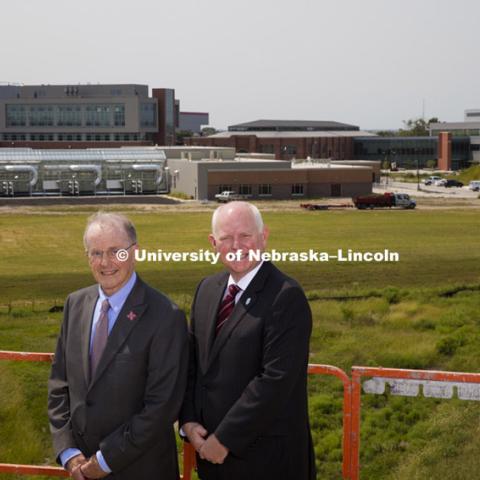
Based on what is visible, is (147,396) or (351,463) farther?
(351,463)

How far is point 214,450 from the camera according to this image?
14.2ft

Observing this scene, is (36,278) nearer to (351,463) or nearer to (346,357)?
(346,357)

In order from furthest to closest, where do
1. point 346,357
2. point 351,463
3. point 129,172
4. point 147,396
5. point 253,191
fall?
point 129,172
point 253,191
point 346,357
point 351,463
point 147,396

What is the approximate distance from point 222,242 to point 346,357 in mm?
9022

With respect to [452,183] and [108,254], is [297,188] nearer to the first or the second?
[452,183]

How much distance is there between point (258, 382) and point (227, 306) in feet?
1.79

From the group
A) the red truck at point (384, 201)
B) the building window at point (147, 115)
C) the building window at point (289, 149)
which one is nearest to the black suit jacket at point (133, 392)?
the red truck at point (384, 201)

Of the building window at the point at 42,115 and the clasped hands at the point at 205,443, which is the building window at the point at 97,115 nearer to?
the building window at the point at 42,115

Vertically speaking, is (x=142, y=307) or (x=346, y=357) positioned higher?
(x=142, y=307)

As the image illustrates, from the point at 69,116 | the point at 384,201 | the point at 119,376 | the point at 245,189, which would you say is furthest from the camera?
the point at 69,116

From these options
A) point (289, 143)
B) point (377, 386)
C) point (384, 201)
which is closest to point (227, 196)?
point (384, 201)

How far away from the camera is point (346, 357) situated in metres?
13.2

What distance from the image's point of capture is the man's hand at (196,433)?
14.6ft

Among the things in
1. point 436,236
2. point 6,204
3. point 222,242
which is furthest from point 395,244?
point 6,204
